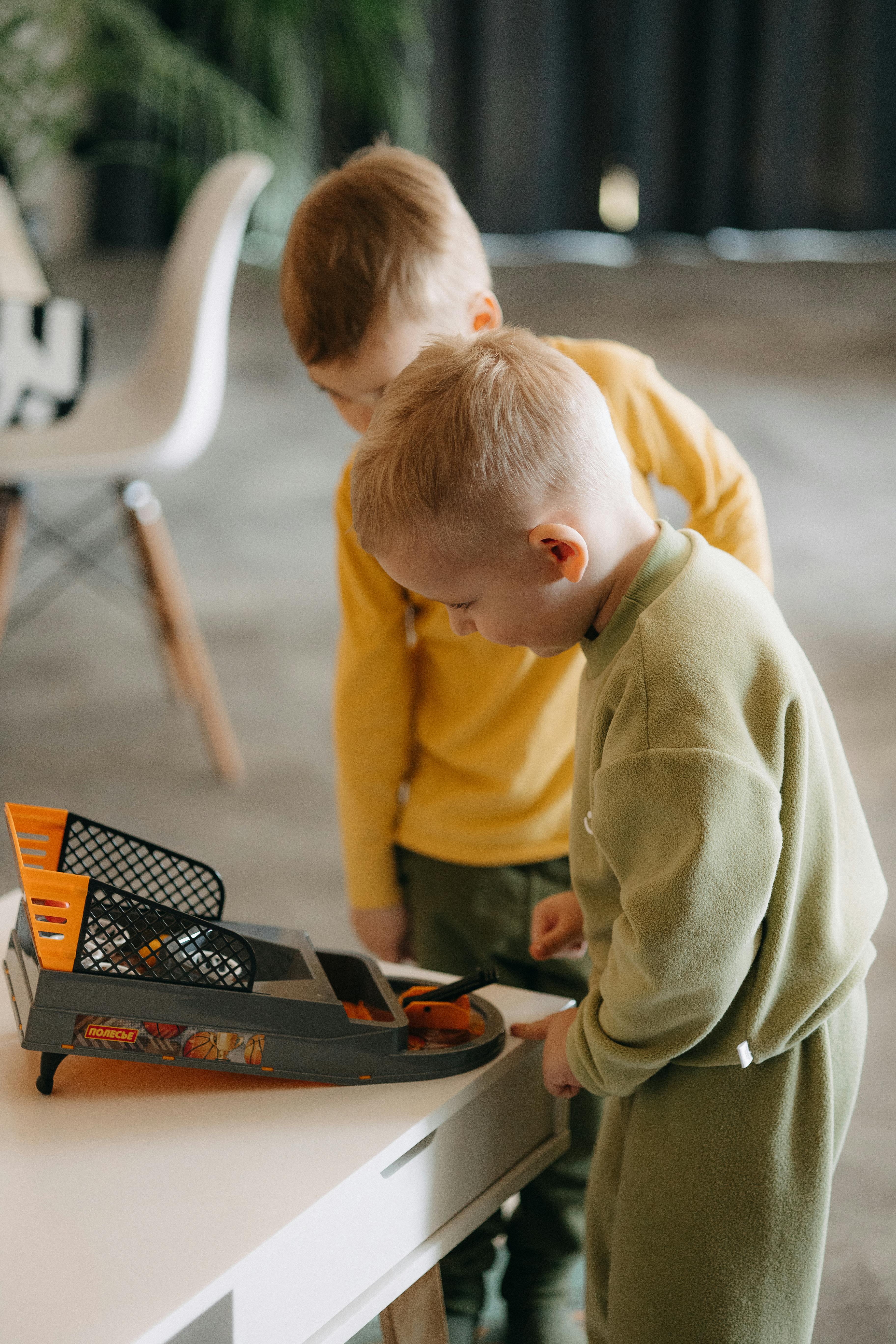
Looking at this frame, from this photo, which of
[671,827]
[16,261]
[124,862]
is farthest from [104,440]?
[671,827]

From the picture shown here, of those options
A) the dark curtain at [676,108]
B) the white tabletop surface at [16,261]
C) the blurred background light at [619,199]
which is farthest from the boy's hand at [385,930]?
the blurred background light at [619,199]

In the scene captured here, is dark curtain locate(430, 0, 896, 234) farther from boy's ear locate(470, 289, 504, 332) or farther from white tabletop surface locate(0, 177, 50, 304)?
boy's ear locate(470, 289, 504, 332)

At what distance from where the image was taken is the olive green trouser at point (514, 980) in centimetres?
99

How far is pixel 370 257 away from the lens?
858 millimetres

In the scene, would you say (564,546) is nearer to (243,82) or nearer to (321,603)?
(321,603)

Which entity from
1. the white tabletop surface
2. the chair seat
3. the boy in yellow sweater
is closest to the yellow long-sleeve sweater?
the boy in yellow sweater

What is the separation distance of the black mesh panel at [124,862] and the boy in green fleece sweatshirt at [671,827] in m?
0.22

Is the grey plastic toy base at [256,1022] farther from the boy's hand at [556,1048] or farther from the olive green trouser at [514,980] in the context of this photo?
the olive green trouser at [514,980]

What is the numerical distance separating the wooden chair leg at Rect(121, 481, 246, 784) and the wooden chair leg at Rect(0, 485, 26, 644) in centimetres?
15

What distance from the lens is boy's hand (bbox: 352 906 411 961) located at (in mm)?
1040

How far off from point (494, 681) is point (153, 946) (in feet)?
1.18

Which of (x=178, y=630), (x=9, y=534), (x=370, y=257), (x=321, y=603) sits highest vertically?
(x=370, y=257)

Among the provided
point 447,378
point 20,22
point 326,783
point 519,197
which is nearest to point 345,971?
point 447,378

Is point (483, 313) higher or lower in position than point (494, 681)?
higher
